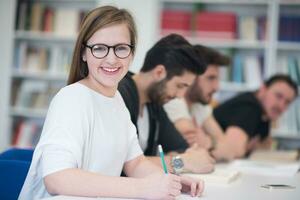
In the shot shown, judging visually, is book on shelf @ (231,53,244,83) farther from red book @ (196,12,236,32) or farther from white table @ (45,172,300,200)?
white table @ (45,172,300,200)

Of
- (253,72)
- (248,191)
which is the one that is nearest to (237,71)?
(253,72)

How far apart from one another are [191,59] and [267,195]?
828 millimetres

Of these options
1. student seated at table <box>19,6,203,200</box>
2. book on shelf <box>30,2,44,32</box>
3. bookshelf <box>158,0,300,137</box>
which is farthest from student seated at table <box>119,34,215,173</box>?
book on shelf <box>30,2,44,32</box>

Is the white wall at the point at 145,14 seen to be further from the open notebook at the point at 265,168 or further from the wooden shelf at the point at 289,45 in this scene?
the open notebook at the point at 265,168

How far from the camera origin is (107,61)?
1827 mm

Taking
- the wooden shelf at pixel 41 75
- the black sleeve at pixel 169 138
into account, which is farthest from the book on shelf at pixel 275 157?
the wooden shelf at pixel 41 75

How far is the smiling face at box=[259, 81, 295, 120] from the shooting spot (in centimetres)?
420

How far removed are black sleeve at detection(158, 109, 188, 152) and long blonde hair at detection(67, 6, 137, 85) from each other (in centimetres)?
97

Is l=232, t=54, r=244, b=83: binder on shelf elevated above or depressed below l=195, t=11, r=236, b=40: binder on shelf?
below

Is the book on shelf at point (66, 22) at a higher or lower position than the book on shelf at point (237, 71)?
higher

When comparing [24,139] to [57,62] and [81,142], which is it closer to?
[57,62]

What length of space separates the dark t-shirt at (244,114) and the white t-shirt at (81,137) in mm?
1966

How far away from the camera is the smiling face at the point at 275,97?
4199 millimetres

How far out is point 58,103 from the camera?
1.68 m
